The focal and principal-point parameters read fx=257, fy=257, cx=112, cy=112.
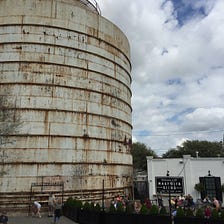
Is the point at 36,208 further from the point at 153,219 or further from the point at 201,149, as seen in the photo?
the point at 201,149

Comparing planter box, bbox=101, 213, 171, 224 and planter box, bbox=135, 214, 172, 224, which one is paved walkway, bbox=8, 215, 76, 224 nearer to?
planter box, bbox=101, 213, 171, 224

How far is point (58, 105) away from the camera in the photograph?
16750mm

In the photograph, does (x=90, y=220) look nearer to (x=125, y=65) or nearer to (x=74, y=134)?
(x=74, y=134)

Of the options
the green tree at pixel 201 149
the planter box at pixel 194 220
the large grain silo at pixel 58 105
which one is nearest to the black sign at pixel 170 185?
the large grain silo at pixel 58 105

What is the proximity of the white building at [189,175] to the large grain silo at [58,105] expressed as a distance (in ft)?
13.8

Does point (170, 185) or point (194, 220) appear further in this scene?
point (170, 185)

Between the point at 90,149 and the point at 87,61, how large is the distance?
249 inches

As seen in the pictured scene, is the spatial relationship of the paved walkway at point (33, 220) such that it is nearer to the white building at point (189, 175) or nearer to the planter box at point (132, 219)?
the planter box at point (132, 219)

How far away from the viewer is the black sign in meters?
23.0

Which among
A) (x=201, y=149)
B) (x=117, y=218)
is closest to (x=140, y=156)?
(x=201, y=149)

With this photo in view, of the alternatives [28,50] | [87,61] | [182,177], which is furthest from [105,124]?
[182,177]

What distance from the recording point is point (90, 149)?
17297mm

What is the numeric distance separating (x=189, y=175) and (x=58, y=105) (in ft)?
44.5

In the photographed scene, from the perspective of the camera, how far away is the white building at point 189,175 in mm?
22422
